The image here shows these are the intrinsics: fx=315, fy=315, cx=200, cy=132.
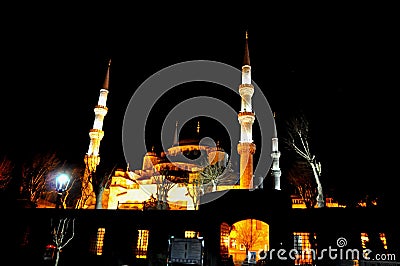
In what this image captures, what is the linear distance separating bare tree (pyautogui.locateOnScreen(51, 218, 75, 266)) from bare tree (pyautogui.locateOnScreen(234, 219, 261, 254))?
1538 cm

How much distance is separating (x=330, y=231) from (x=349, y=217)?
4.49ft

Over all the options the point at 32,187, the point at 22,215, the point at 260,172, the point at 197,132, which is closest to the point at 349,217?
the point at 22,215

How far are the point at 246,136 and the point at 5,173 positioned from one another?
976 inches

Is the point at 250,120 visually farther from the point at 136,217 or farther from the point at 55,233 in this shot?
the point at 55,233

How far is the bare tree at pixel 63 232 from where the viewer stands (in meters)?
21.1

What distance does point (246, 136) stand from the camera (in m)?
37.1

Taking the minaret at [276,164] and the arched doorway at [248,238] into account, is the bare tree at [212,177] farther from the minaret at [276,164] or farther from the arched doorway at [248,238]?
the arched doorway at [248,238]

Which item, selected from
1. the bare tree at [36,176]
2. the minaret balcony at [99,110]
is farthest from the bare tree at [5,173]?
the minaret balcony at [99,110]

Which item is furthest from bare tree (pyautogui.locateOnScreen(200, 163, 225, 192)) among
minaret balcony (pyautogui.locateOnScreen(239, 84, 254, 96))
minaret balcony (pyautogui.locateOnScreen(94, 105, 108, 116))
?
minaret balcony (pyautogui.locateOnScreen(94, 105, 108, 116))

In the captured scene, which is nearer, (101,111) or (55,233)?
(55,233)

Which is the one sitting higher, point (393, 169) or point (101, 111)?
point (101, 111)

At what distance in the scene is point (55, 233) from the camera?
21.2m

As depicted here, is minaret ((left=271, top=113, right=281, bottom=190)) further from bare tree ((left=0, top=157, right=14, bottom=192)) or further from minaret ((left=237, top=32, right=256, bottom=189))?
bare tree ((left=0, top=157, right=14, bottom=192))

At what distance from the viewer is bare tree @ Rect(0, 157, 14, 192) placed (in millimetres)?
27906
